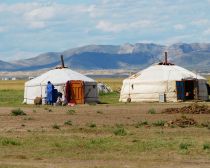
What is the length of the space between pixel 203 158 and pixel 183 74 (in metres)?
37.8

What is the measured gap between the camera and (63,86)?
53688mm

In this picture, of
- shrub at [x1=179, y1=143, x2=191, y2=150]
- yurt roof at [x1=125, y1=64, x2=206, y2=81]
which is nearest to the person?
yurt roof at [x1=125, y1=64, x2=206, y2=81]

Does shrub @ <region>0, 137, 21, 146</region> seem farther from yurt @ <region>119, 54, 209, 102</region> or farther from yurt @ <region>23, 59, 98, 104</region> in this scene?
yurt @ <region>119, 54, 209, 102</region>

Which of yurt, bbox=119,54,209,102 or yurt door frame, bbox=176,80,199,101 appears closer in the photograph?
yurt, bbox=119,54,209,102

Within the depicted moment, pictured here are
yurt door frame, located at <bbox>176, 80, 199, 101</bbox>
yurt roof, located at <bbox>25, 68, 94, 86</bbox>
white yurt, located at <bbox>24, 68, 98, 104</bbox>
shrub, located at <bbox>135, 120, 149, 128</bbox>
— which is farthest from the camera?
yurt door frame, located at <bbox>176, 80, 199, 101</bbox>

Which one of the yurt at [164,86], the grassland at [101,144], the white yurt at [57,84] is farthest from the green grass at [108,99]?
the grassland at [101,144]

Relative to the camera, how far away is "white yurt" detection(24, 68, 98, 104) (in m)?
54.0

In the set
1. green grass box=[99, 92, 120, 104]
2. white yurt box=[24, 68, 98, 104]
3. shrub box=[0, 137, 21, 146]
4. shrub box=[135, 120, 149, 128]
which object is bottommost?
shrub box=[0, 137, 21, 146]

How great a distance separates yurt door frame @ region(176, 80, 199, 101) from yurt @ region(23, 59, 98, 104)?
5720 mm

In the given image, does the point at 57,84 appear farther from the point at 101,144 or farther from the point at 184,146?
the point at 184,146

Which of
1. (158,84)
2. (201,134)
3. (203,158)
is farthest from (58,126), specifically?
(158,84)

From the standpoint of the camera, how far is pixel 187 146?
21.4m

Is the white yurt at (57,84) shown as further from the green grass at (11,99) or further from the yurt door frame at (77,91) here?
the green grass at (11,99)

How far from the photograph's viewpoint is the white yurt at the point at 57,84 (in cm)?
→ 5402
